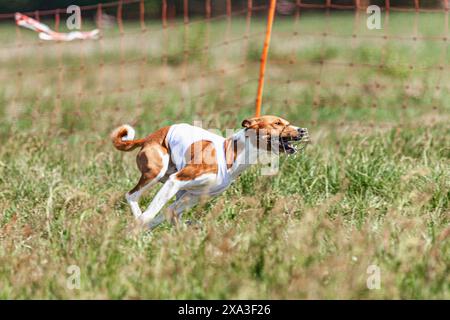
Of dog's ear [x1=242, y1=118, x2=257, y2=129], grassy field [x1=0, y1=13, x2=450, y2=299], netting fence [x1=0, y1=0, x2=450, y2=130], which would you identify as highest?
dog's ear [x1=242, y1=118, x2=257, y2=129]

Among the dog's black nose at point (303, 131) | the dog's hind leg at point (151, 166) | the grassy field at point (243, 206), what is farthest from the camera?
the dog's hind leg at point (151, 166)

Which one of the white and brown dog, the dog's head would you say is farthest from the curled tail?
the dog's head

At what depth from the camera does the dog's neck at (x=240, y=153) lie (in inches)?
245

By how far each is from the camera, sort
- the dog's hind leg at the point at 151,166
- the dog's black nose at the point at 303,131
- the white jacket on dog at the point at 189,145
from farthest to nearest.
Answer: the dog's hind leg at the point at 151,166, the white jacket on dog at the point at 189,145, the dog's black nose at the point at 303,131

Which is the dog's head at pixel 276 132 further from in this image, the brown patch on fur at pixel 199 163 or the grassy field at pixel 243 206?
the grassy field at pixel 243 206

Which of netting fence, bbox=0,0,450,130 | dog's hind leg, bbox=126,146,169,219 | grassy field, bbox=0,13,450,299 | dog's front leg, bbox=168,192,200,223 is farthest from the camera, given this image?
netting fence, bbox=0,0,450,130

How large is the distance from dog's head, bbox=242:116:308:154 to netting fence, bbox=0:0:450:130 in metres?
2.81

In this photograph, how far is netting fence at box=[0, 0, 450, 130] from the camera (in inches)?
423

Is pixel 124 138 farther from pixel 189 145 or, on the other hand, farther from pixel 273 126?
pixel 273 126

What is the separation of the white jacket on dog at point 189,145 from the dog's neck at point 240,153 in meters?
0.04

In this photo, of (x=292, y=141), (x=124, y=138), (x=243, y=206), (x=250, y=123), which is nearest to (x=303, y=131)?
(x=292, y=141)

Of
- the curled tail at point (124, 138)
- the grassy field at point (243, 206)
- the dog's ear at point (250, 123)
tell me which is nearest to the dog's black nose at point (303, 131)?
A: the dog's ear at point (250, 123)

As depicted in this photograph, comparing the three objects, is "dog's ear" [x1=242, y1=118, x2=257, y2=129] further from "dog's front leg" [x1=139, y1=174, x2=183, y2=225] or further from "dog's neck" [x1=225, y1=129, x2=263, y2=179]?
"dog's front leg" [x1=139, y1=174, x2=183, y2=225]
